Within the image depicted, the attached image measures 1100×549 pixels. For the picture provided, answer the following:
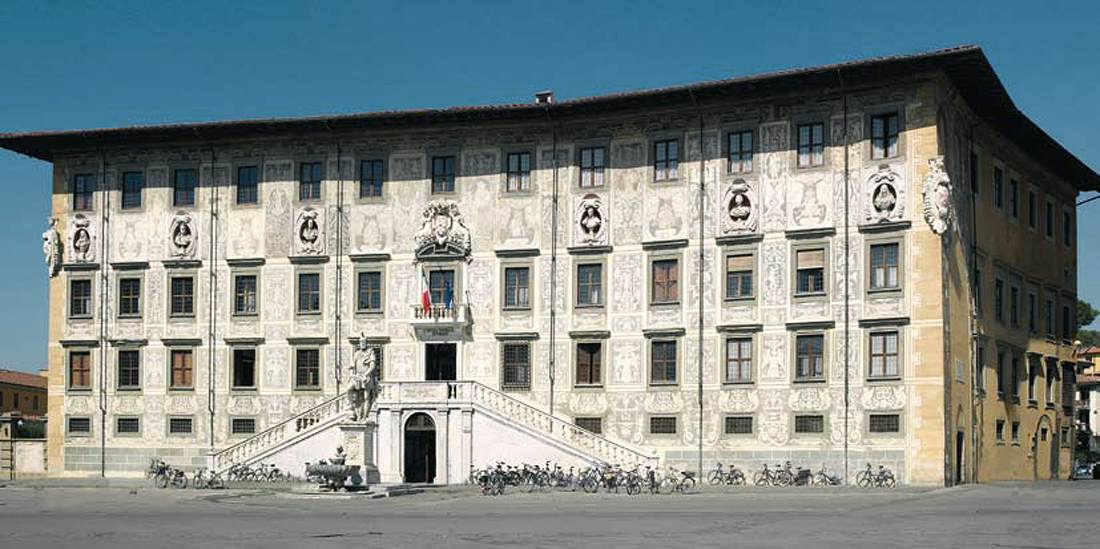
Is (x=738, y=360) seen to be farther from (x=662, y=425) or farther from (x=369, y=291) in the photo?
(x=369, y=291)

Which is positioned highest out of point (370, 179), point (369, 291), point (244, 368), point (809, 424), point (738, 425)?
point (370, 179)

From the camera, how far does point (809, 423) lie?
47812mm

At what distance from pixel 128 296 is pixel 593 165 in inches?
708

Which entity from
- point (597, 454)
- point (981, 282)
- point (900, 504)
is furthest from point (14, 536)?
point (981, 282)

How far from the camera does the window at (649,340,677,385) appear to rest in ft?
165

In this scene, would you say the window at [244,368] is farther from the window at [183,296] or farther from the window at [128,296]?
the window at [128,296]

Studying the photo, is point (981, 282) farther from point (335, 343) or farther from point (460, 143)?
point (335, 343)

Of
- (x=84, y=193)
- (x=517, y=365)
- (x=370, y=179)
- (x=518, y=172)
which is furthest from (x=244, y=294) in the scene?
(x=518, y=172)

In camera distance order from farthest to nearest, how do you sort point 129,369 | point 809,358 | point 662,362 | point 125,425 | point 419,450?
point 129,369 < point 125,425 < point 419,450 < point 662,362 < point 809,358

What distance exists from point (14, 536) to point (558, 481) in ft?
73.7

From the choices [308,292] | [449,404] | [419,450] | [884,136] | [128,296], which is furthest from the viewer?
[128,296]

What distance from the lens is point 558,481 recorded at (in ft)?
156

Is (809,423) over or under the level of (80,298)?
under

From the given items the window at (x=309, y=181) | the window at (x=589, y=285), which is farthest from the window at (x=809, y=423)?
the window at (x=309, y=181)
